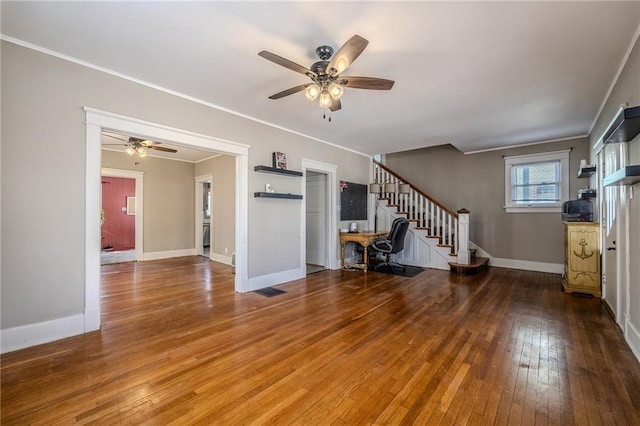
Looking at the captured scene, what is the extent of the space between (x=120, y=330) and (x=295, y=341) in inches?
71.6

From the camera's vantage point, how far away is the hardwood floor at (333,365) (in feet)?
5.45

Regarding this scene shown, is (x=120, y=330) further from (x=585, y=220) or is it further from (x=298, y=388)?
(x=585, y=220)

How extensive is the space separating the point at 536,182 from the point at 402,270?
3401mm

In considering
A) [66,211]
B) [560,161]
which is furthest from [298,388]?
[560,161]

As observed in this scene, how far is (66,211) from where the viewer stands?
2650 millimetres

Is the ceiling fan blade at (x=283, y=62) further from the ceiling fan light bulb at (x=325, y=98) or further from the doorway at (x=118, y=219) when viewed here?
the doorway at (x=118, y=219)

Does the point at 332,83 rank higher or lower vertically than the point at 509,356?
higher

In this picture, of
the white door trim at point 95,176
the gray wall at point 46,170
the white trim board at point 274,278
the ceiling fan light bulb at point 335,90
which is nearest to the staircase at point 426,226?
the white trim board at point 274,278

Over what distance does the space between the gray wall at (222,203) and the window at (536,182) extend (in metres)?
6.21

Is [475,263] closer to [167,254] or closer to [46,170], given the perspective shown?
[46,170]

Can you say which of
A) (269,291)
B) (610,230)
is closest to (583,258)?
(610,230)

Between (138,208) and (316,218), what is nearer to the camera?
(316,218)

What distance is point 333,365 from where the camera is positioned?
85.6 inches

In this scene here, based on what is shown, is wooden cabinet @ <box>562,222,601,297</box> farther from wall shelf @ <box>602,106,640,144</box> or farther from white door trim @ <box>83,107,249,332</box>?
white door trim @ <box>83,107,249,332</box>
